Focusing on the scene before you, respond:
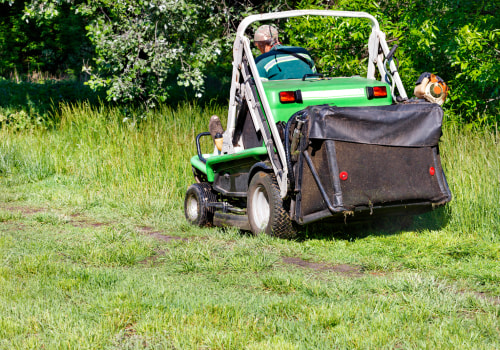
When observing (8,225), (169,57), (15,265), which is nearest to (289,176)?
(15,265)

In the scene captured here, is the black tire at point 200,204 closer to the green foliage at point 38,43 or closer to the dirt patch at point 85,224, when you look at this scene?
the dirt patch at point 85,224

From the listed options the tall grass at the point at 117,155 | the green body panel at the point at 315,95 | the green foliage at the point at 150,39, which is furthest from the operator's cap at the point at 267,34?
the green foliage at the point at 150,39

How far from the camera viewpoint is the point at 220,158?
720 cm

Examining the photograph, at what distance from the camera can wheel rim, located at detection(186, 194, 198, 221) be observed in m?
7.89

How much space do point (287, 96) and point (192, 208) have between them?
2.36 metres

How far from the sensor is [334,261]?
5648 millimetres

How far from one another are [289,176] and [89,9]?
7.39 meters

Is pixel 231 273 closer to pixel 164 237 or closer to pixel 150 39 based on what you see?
pixel 164 237

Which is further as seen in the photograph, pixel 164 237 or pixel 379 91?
pixel 164 237

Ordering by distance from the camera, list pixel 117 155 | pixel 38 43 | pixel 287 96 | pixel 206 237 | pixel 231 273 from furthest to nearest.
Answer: pixel 38 43 < pixel 117 155 < pixel 206 237 < pixel 287 96 < pixel 231 273

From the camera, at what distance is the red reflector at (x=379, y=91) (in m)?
6.59

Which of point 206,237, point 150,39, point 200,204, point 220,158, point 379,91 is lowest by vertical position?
point 206,237

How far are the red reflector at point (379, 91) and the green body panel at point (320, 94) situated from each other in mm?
42

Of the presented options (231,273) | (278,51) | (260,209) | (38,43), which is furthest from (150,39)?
(38,43)
